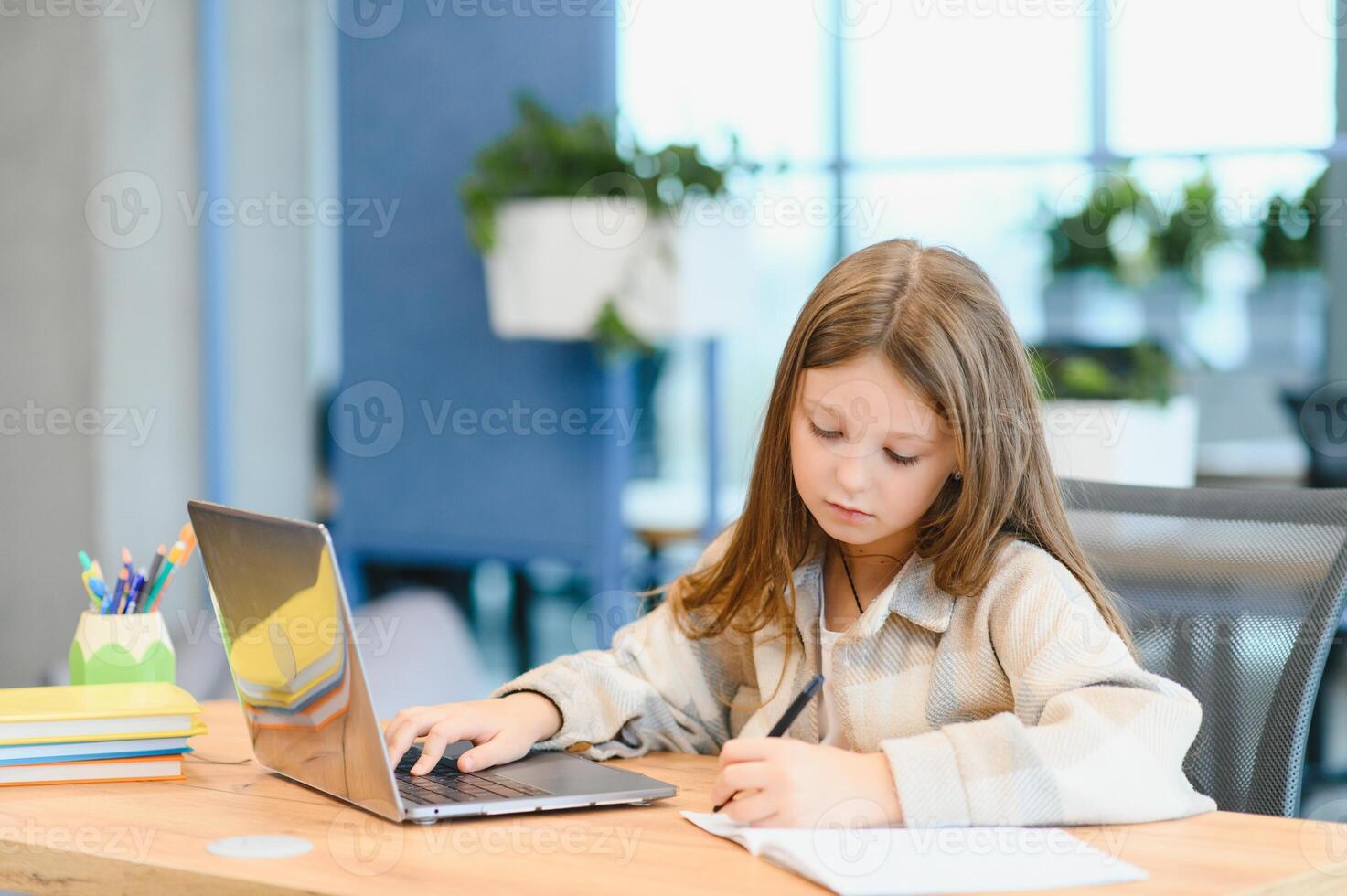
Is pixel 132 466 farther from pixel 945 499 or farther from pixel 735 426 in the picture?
pixel 945 499

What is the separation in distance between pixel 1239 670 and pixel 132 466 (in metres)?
3.30

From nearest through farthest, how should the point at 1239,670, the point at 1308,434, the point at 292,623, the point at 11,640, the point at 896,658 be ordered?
the point at 292,623, the point at 896,658, the point at 1239,670, the point at 1308,434, the point at 11,640

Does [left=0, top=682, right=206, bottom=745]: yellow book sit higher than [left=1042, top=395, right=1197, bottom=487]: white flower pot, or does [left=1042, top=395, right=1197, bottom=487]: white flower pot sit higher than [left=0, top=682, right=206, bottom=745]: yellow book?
[left=1042, top=395, right=1197, bottom=487]: white flower pot

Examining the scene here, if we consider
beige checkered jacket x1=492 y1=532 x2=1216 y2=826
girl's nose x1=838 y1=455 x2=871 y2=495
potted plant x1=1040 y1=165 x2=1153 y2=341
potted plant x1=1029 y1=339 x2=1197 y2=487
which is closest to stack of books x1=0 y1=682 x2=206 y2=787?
beige checkered jacket x1=492 y1=532 x2=1216 y2=826

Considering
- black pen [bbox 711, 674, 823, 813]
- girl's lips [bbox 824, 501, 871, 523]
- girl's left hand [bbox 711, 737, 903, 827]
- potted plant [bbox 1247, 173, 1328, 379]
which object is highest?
potted plant [bbox 1247, 173, 1328, 379]

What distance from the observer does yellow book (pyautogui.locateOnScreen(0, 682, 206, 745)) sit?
4.17ft

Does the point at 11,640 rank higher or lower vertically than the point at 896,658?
lower

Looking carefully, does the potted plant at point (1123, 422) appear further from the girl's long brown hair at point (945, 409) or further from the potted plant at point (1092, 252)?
the girl's long brown hair at point (945, 409)

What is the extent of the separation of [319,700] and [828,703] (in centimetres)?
47

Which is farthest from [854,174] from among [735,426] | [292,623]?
[292,623]

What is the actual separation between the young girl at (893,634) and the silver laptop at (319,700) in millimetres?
68

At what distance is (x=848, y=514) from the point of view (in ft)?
4.22

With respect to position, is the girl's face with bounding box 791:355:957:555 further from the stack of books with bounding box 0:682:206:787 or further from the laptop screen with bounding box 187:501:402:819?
the stack of books with bounding box 0:682:206:787

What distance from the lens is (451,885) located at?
0.99m
